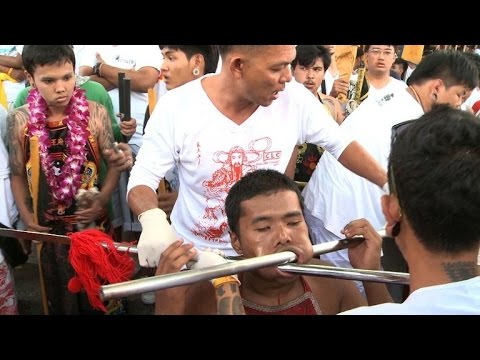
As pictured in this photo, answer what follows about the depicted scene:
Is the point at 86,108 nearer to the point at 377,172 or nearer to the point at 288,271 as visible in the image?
the point at 377,172

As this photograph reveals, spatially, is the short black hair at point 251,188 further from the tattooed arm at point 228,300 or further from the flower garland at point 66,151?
the flower garland at point 66,151

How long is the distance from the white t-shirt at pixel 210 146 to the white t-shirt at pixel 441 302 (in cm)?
123

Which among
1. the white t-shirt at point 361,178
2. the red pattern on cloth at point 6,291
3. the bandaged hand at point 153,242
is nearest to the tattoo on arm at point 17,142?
the red pattern on cloth at point 6,291

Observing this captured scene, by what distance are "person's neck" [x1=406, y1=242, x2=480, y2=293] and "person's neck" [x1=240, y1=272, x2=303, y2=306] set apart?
2.66 ft

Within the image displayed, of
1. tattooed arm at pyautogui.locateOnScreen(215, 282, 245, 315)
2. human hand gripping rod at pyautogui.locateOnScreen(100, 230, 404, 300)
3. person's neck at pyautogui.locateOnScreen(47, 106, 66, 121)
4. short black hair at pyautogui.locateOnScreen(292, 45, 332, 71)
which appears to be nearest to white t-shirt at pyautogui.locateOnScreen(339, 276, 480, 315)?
human hand gripping rod at pyautogui.locateOnScreen(100, 230, 404, 300)

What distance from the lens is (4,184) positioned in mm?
3207

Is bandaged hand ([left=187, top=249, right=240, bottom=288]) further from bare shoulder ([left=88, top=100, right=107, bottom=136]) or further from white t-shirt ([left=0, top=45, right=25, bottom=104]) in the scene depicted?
white t-shirt ([left=0, top=45, right=25, bottom=104])

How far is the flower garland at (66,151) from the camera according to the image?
10.2 feet

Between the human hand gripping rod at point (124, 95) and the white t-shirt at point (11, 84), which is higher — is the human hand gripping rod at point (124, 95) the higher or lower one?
the lower one

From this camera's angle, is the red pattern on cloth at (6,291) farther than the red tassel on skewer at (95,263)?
Yes

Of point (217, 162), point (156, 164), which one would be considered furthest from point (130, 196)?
point (217, 162)

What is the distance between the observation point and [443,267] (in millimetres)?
1225

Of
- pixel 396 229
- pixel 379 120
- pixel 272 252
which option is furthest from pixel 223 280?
pixel 379 120

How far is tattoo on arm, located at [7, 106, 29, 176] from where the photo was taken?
317 cm
